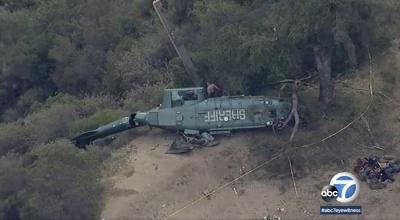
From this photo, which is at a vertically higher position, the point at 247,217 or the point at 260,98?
the point at 260,98

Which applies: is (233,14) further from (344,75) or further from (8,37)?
(8,37)

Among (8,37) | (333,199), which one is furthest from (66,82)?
(333,199)

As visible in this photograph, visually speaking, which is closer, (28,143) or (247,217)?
(247,217)

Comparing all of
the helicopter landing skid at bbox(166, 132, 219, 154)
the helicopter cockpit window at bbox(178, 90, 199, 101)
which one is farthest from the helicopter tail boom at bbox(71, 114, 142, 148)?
the helicopter cockpit window at bbox(178, 90, 199, 101)

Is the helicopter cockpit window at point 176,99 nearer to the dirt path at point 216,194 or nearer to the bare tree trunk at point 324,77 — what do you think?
the dirt path at point 216,194

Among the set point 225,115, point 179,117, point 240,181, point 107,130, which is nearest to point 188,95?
point 179,117

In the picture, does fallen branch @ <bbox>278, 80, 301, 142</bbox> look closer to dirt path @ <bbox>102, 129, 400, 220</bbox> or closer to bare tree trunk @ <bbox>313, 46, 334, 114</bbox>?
bare tree trunk @ <bbox>313, 46, 334, 114</bbox>
